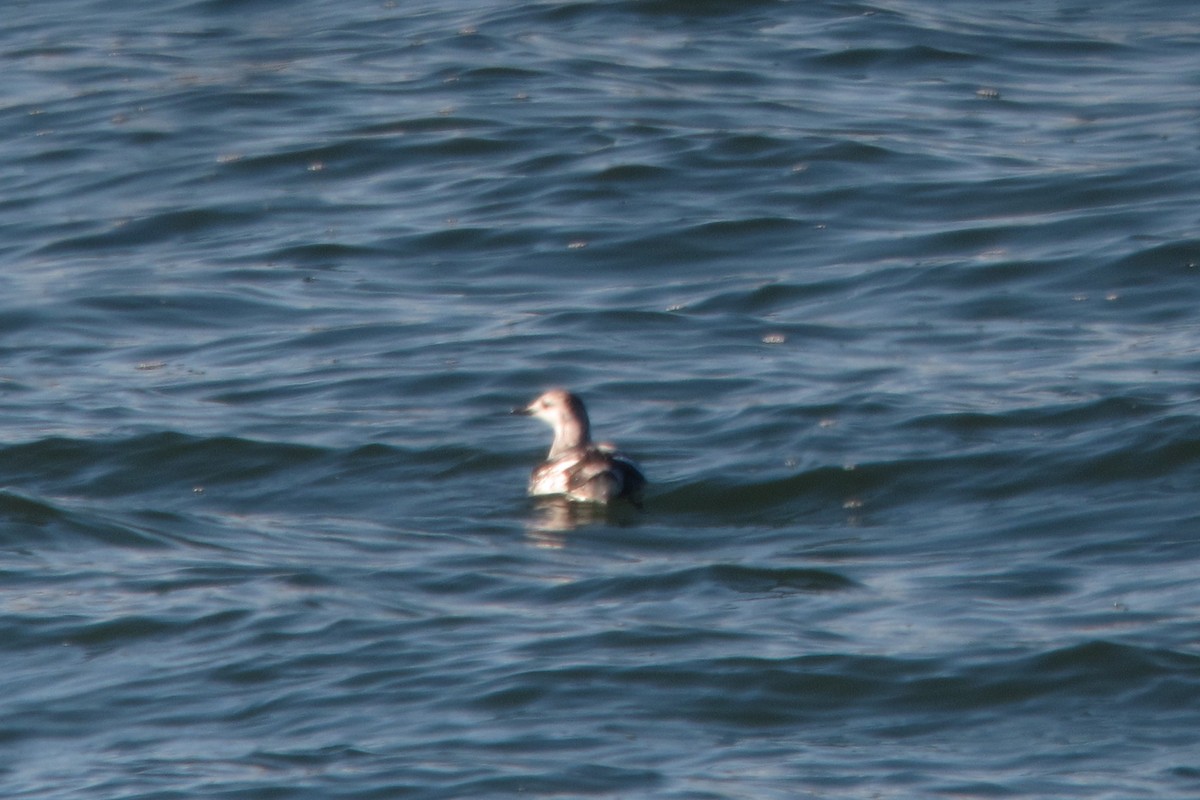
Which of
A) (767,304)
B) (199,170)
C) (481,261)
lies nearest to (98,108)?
(199,170)

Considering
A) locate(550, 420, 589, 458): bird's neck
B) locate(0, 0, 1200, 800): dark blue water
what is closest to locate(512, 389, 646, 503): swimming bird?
locate(550, 420, 589, 458): bird's neck

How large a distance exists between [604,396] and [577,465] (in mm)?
1752

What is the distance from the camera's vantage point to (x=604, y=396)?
39.8 feet

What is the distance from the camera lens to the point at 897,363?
1198 cm

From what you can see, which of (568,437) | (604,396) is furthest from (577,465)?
(604,396)

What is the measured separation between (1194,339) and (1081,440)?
1570mm

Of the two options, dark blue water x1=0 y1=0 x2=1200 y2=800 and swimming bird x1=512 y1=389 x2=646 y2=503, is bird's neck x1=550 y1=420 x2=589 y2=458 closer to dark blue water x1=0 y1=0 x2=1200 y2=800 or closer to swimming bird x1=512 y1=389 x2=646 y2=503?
swimming bird x1=512 y1=389 x2=646 y2=503

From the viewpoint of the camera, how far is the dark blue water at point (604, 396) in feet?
25.2

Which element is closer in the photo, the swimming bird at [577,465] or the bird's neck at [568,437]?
the swimming bird at [577,465]

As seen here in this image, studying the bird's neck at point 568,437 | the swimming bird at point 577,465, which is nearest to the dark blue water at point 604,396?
the swimming bird at point 577,465

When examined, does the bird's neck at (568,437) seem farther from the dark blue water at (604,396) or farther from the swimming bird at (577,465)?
the dark blue water at (604,396)

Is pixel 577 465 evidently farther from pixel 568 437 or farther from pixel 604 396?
pixel 604 396

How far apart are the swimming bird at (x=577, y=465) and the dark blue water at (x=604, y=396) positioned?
12cm

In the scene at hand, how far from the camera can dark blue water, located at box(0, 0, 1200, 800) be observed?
768 centimetres
